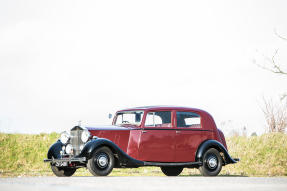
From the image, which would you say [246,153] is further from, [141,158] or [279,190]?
[279,190]

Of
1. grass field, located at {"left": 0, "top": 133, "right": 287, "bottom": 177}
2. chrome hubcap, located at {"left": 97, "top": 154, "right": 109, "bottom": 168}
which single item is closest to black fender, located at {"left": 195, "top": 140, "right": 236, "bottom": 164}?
chrome hubcap, located at {"left": 97, "top": 154, "right": 109, "bottom": 168}

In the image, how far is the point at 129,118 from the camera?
520 inches

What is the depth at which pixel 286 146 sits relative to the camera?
19.7 meters

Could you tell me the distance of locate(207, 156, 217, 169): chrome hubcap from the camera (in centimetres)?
1306

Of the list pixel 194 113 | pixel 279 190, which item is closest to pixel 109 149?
pixel 194 113

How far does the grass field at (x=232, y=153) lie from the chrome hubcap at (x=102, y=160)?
664cm

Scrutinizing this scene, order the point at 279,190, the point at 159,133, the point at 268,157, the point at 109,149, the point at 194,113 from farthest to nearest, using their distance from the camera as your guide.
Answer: the point at 268,157 → the point at 194,113 → the point at 159,133 → the point at 109,149 → the point at 279,190

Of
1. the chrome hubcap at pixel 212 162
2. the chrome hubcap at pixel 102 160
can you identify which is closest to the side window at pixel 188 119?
the chrome hubcap at pixel 212 162

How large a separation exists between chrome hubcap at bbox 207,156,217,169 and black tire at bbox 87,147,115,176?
3.26 m

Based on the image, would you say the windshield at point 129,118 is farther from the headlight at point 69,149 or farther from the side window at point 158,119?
the headlight at point 69,149

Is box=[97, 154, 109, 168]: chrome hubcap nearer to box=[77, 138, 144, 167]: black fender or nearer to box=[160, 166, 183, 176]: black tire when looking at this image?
box=[77, 138, 144, 167]: black fender

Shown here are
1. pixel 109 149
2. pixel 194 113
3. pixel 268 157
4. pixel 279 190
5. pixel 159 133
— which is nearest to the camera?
pixel 279 190

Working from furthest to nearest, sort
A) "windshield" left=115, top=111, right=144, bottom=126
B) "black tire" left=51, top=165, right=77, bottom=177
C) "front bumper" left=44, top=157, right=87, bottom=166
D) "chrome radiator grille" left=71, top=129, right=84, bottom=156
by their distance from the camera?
"windshield" left=115, top=111, right=144, bottom=126, "black tire" left=51, top=165, right=77, bottom=177, "chrome radiator grille" left=71, top=129, right=84, bottom=156, "front bumper" left=44, top=157, right=87, bottom=166

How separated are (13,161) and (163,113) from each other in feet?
31.6
